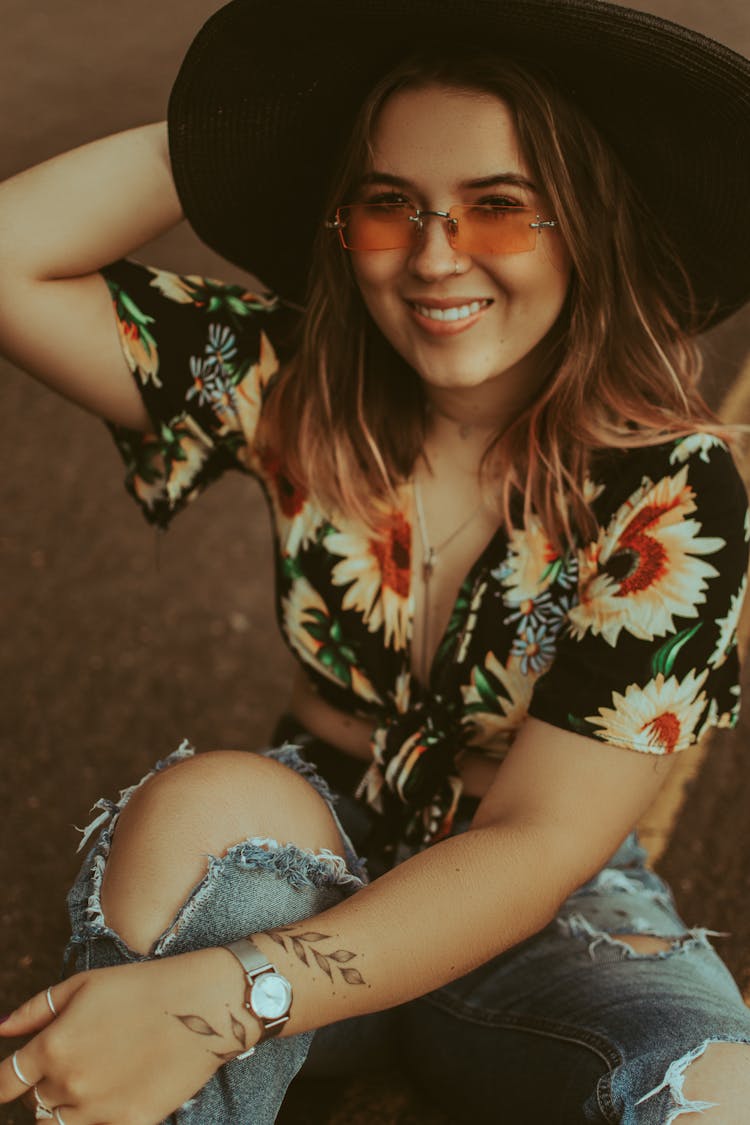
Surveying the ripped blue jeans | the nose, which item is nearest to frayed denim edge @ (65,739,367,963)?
the ripped blue jeans

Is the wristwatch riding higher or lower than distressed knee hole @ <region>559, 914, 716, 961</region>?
higher

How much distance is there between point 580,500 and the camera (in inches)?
73.4

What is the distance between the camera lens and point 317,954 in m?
1.50

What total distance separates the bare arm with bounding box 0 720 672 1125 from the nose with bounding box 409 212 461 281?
64 centimetres

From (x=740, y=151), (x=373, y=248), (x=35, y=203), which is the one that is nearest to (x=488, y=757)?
(x=373, y=248)

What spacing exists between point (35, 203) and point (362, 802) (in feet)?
3.62

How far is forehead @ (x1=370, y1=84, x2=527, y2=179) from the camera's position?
1.69 m

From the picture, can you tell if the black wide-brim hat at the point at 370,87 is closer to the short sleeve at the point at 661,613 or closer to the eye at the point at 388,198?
the eye at the point at 388,198

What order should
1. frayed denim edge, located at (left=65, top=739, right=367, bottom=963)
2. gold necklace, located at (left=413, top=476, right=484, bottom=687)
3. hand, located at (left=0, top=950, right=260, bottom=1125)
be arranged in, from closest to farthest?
hand, located at (left=0, top=950, right=260, bottom=1125), frayed denim edge, located at (left=65, top=739, right=367, bottom=963), gold necklace, located at (left=413, top=476, right=484, bottom=687)

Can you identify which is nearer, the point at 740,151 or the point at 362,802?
the point at 740,151

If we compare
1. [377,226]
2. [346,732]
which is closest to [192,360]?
[377,226]

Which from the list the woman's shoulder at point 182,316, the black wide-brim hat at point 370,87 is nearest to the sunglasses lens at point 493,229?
the black wide-brim hat at point 370,87

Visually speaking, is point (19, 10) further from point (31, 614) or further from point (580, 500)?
point (580, 500)

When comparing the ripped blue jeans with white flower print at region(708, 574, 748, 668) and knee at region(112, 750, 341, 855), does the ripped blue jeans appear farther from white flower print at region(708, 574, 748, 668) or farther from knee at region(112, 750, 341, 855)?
white flower print at region(708, 574, 748, 668)
